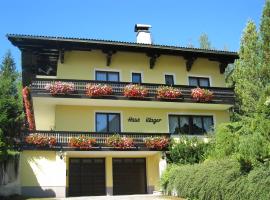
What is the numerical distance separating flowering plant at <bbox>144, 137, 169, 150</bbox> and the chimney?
31.0 ft

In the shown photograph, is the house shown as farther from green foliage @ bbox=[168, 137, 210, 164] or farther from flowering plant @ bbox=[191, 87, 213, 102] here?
green foliage @ bbox=[168, 137, 210, 164]

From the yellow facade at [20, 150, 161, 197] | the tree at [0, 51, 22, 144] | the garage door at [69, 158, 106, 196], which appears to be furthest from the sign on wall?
the tree at [0, 51, 22, 144]

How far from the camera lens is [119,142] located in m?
24.6

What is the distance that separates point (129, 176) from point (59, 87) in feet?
24.0

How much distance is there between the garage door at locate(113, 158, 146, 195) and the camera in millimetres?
26464

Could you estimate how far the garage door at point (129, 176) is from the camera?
86.8 ft

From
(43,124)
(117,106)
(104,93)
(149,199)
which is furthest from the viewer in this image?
(43,124)

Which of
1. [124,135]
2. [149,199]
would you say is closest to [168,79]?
[124,135]

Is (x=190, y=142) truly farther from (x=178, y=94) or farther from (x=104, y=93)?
(x=104, y=93)

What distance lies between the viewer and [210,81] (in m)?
30.7

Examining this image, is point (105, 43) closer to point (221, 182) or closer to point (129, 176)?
point (129, 176)

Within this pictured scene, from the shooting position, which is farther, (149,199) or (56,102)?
(56,102)

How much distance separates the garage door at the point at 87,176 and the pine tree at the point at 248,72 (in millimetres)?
9879

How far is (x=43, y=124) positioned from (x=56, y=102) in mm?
4294
